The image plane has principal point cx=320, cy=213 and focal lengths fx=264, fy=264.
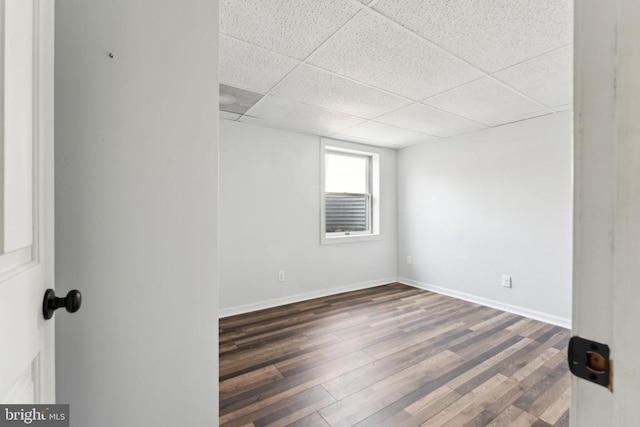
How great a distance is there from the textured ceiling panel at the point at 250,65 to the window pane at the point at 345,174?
188 centimetres

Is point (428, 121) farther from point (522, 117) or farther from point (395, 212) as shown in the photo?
point (395, 212)

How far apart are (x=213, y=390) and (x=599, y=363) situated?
1146mm

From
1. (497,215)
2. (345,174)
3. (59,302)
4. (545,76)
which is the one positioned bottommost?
(59,302)

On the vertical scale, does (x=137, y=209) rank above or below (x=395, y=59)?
below

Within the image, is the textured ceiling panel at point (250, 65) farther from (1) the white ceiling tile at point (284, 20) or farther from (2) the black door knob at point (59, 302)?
(2) the black door knob at point (59, 302)

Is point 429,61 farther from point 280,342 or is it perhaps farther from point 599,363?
point 280,342

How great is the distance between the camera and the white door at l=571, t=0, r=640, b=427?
336 mm

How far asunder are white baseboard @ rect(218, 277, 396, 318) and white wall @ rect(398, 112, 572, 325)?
0.65 m

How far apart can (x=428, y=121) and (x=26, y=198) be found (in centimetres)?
336

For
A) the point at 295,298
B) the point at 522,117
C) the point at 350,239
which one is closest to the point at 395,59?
the point at 522,117

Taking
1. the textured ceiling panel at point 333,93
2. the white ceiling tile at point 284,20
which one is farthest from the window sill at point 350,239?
the white ceiling tile at point 284,20

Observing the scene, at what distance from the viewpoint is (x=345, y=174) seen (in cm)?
419

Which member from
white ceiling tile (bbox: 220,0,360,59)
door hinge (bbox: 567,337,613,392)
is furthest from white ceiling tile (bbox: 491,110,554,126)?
door hinge (bbox: 567,337,613,392)

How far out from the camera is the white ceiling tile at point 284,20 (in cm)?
139
